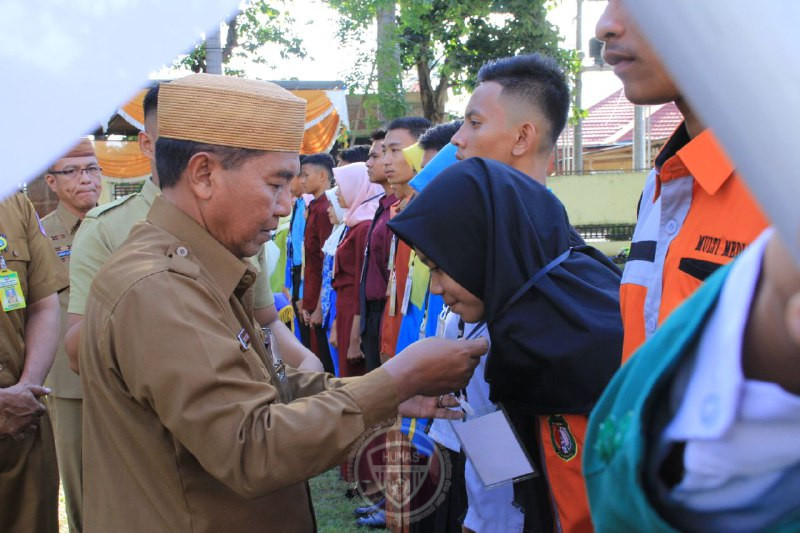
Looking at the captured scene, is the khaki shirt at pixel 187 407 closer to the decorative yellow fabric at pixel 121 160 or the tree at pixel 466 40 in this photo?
the tree at pixel 466 40

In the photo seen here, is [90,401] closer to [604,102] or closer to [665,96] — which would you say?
[665,96]

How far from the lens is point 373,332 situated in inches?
235

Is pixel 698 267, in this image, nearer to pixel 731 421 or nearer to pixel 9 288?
pixel 731 421

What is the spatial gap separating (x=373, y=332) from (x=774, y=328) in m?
5.39

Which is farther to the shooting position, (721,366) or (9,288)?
(9,288)

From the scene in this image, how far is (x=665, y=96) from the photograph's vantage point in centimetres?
171

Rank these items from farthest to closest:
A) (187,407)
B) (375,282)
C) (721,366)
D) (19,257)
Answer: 1. (375,282)
2. (19,257)
3. (187,407)
4. (721,366)

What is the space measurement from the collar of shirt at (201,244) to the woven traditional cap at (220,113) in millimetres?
203

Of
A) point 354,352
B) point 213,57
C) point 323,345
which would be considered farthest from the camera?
point 323,345

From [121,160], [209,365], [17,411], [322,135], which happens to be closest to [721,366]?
[209,365]

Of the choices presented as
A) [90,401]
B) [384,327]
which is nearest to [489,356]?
[90,401]

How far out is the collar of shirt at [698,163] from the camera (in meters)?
1.48

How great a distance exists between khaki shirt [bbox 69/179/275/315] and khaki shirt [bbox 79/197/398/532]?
51.2 inches

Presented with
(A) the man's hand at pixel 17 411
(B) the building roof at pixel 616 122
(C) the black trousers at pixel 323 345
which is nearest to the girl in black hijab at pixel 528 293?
(A) the man's hand at pixel 17 411
